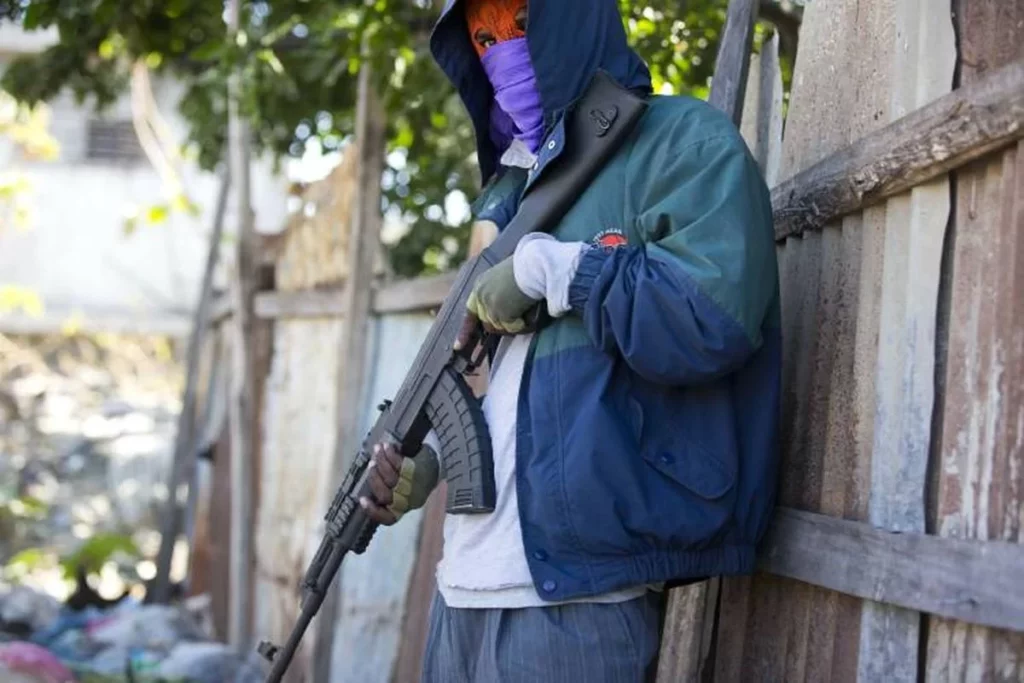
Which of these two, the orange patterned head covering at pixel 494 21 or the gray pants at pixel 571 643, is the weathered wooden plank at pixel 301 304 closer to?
the orange patterned head covering at pixel 494 21

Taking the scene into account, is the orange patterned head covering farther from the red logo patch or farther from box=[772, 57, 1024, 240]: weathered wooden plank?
box=[772, 57, 1024, 240]: weathered wooden plank

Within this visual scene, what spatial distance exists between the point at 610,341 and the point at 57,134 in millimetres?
15862

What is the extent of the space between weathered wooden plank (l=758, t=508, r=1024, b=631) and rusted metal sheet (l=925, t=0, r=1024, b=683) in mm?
41

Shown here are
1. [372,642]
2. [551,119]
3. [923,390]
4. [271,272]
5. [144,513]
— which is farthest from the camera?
[144,513]

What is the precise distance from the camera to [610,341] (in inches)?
84.0

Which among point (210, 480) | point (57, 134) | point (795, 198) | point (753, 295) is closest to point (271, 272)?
point (210, 480)

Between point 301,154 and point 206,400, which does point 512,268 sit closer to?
point 301,154

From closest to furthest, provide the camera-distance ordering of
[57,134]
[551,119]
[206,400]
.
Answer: [551,119] < [206,400] < [57,134]

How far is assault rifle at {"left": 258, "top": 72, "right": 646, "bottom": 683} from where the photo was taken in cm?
229

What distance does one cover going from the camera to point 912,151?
2.05 metres

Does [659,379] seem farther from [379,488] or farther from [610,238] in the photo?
[379,488]

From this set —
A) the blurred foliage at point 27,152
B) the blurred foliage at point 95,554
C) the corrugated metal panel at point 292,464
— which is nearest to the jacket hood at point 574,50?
the corrugated metal panel at point 292,464

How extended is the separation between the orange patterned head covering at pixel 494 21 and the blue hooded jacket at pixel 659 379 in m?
0.29

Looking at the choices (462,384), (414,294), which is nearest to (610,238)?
(462,384)
